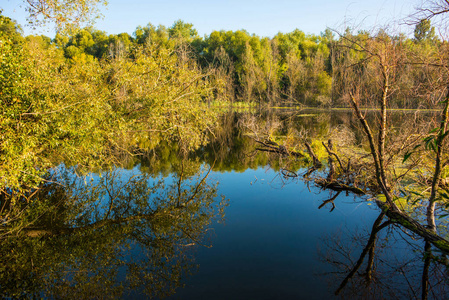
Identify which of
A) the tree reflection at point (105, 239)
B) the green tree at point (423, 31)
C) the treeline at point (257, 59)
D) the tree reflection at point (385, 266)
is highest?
the treeline at point (257, 59)

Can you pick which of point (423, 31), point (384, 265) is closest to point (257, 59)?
point (423, 31)

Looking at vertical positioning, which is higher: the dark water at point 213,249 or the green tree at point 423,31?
the green tree at point 423,31

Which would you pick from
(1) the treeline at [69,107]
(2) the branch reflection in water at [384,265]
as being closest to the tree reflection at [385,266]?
(2) the branch reflection in water at [384,265]

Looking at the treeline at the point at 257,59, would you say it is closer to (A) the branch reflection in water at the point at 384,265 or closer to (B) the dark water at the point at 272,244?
(B) the dark water at the point at 272,244

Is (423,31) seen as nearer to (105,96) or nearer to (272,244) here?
(272,244)

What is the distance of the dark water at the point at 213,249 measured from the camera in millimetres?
4797

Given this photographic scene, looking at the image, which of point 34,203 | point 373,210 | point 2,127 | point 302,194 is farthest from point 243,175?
point 2,127

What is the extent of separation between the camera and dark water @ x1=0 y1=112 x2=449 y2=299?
15.7 ft

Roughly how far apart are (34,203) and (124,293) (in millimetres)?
5208

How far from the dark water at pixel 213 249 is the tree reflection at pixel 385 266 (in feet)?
0.06

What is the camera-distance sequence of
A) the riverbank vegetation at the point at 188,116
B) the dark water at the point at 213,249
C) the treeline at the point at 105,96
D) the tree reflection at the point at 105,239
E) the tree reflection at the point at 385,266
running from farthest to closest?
the treeline at the point at 105,96 < the riverbank vegetation at the point at 188,116 < the tree reflection at the point at 105,239 < the dark water at the point at 213,249 < the tree reflection at the point at 385,266

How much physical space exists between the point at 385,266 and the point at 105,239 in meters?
5.46

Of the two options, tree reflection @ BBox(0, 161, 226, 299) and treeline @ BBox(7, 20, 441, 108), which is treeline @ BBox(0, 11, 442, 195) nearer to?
tree reflection @ BBox(0, 161, 226, 299)

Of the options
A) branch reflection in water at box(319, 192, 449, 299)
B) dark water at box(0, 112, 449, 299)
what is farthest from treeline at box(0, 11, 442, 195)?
branch reflection in water at box(319, 192, 449, 299)
